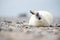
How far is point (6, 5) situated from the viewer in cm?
439

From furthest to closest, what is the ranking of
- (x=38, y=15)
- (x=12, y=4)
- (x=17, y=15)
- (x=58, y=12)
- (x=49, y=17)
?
(x=17, y=15) → (x=12, y=4) → (x=58, y=12) → (x=49, y=17) → (x=38, y=15)

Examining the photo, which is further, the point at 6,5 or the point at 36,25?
the point at 6,5

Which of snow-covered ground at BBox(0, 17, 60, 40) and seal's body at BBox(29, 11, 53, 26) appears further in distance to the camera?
seal's body at BBox(29, 11, 53, 26)

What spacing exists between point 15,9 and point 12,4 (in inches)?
6.0

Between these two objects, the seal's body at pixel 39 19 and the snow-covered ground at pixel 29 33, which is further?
the seal's body at pixel 39 19

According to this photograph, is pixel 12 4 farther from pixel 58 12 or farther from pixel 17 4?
pixel 58 12

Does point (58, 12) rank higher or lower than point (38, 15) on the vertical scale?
lower

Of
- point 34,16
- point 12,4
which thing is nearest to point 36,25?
point 34,16

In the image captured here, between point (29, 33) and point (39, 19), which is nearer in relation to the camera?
point (29, 33)

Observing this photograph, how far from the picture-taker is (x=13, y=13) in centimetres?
454

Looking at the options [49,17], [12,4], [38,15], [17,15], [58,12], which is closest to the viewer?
[38,15]

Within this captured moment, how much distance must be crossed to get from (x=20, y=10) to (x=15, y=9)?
0.14 metres

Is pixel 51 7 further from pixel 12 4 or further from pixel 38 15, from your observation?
pixel 38 15

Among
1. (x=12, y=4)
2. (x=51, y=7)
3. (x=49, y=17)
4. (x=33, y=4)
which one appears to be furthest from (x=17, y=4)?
(x=49, y=17)
